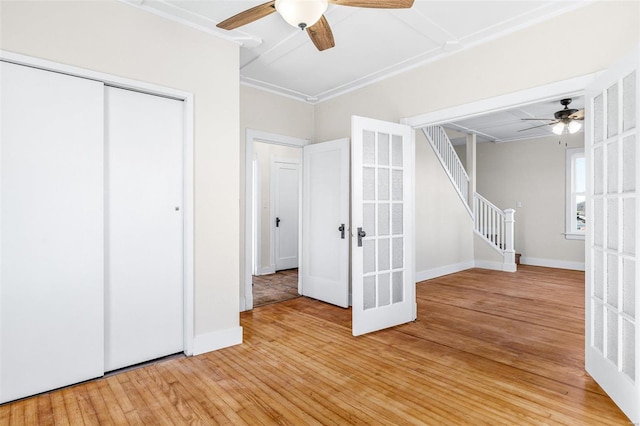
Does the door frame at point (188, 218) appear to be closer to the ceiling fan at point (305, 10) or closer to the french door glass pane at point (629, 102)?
the ceiling fan at point (305, 10)

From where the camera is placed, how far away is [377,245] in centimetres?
347

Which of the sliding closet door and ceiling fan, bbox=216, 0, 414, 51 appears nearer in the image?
ceiling fan, bbox=216, 0, 414, 51

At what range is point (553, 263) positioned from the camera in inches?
277

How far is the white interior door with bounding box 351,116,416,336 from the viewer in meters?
3.29

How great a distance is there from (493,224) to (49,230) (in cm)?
723

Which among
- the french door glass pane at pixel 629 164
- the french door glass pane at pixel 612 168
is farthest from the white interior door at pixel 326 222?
the french door glass pane at pixel 629 164

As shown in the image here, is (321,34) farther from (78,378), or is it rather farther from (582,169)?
(582,169)

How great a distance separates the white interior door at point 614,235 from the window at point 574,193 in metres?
5.40

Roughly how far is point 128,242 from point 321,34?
6.81ft

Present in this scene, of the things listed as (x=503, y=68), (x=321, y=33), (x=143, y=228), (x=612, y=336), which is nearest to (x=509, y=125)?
(x=503, y=68)

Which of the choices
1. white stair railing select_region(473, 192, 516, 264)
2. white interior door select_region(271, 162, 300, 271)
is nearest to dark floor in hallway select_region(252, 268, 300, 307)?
white interior door select_region(271, 162, 300, 271)

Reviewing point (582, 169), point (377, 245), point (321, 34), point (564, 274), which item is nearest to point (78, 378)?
point (377, 245)

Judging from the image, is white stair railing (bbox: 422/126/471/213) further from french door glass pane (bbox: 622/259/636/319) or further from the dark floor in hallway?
Result: french door glass pane (bbox: 622/259/636/319)

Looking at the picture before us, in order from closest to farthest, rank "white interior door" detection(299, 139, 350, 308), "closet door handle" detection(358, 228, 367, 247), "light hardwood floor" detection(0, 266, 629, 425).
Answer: "light hardwood floor" detection(0, 266, 629, 425) < "closet door handle" detection(358, 228, 367, 247) < "white interior door" detection(299, 139, 350, 308)
